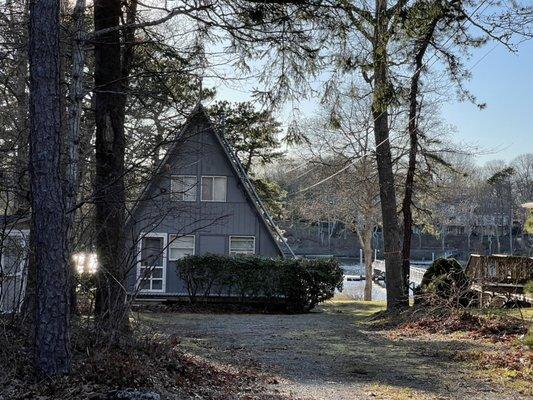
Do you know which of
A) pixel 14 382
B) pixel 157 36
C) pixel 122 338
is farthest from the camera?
pixel 157 36

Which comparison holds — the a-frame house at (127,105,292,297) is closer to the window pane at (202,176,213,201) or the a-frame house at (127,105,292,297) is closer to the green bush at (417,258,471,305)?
the window pane at (202,176,213,201)

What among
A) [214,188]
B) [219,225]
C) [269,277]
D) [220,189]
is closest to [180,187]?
[214,188]

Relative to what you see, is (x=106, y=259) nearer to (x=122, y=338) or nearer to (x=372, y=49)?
(x=122, y=338)

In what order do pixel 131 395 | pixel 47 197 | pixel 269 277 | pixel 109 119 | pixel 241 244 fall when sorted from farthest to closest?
pixel 241 244 → pixel 269 277 → pixel 109 119 → pixel 47 197 → pixel 131 395

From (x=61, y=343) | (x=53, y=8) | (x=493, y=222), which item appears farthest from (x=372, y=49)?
(x=493, y=222)

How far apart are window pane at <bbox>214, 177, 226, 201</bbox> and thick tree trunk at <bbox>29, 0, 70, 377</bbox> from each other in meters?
18.3

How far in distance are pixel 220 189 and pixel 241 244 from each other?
93.7 inches

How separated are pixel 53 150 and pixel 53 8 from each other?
1.29 meters

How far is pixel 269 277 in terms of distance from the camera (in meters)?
19.2

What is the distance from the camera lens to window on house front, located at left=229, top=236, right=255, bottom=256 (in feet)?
76.4

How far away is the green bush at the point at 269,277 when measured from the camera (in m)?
19.2

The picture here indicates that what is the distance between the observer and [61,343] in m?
5.15

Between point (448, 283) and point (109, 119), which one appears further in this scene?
point (448, 283)

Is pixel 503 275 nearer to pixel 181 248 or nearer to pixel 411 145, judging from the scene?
pixel 411 145
